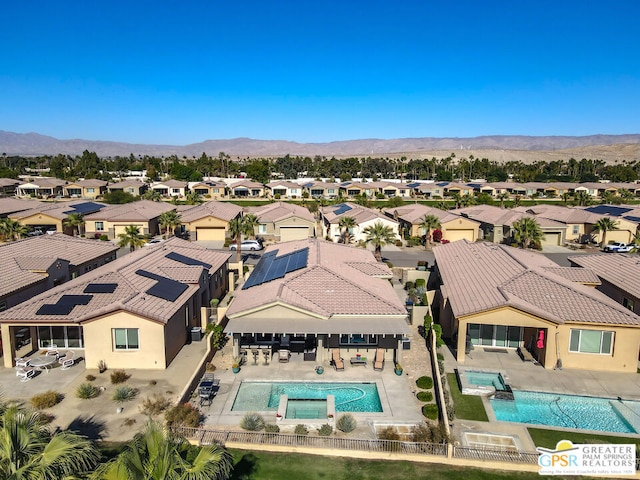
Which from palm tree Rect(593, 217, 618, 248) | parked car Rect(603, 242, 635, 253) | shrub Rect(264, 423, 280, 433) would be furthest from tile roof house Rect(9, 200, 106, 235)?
parked car Rect(603, 242, 635, 253)

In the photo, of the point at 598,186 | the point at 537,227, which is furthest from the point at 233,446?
the point at 598,186

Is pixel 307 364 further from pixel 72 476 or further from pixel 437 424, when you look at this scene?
pixel 72 476

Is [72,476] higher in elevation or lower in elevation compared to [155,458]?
lower

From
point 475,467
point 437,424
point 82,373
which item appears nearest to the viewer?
point 475,467

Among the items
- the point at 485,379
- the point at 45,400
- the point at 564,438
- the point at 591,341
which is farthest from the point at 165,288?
the point at 591,341

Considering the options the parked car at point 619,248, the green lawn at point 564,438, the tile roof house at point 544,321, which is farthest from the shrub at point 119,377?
the parked car at point 619,248

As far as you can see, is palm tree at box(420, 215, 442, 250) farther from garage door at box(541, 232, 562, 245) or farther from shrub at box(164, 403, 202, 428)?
shrub at box(164, 403, 202, 428)

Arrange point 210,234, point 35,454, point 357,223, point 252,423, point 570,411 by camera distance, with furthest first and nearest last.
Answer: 1. point 210,234
2. point 357,223
3. point 570,411
4. point 252,423
5. point 35,454

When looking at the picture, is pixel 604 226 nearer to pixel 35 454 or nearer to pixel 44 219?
pixel 35 454
